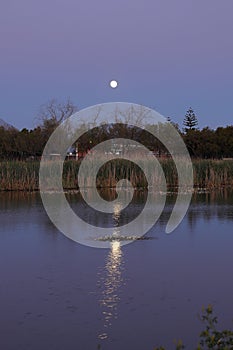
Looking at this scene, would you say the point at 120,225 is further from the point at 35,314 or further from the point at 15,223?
the point at 35,314

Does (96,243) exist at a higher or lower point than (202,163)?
lower

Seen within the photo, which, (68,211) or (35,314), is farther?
(68,211)

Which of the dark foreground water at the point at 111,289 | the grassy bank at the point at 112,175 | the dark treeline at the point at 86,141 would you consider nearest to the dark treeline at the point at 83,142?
the dark treeline at the point at 86,141

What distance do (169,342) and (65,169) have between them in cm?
1645

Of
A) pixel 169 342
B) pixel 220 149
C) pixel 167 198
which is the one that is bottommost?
pixel 169 342

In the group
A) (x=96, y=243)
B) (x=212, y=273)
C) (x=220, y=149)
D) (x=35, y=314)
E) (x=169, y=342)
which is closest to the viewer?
(x=169, y=342)

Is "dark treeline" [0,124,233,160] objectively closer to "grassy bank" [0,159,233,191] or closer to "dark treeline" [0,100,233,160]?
"dark treeline" [0,100,233,160]

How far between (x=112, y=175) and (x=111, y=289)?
48.5 feet

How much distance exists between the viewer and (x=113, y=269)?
22.5ft

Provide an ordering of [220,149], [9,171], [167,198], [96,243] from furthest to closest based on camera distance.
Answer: [220,149] < [9,171] < [167,198] < [96,243]

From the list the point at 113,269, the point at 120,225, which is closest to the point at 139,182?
the point at 120,225

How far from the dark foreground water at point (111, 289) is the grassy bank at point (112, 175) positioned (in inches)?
397

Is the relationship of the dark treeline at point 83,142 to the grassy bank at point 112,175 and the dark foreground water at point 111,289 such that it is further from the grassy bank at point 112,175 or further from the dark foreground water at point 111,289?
the dark foreground water at point 111,289

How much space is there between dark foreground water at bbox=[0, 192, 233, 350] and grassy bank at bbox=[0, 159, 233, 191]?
397 inches
